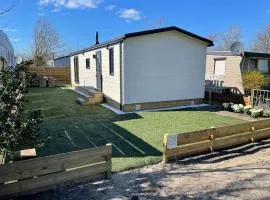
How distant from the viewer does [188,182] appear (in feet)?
15.2

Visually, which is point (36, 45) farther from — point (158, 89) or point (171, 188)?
point (171, 188)

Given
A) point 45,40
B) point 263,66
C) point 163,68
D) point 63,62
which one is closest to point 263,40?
point 263,66

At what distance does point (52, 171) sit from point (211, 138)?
360 cm

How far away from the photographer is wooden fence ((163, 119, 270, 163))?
5.50m

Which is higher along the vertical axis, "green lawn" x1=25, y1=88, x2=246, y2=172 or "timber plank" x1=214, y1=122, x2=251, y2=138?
"timber plank" x1=214, y1=122, x2=251, y2=138

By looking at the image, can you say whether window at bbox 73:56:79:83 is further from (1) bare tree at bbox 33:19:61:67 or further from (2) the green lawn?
(1) bare tree at bbox 33:19:61:67

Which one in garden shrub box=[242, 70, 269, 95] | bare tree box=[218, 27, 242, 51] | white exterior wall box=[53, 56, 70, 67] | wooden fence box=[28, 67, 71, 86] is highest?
bare tree box=[218, 27, 242, 51]

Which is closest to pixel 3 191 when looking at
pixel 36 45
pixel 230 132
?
pixel 230 132

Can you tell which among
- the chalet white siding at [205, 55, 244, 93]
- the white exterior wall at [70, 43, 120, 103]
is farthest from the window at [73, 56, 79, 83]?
the chalet white siding at [205, 55, 244, 93]

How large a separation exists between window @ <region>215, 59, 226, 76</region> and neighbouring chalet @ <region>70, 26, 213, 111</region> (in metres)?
4.70

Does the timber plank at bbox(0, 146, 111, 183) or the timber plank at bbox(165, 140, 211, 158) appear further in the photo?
the timber plank at bbox(165, 140, 211, 158)

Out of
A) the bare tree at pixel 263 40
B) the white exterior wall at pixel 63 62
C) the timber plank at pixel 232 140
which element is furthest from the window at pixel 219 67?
the bare tree at pixel 263 40

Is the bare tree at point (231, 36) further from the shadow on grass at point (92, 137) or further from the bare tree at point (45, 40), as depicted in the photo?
the shadow on grass at point (92, 137)

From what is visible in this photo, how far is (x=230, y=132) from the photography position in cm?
643
